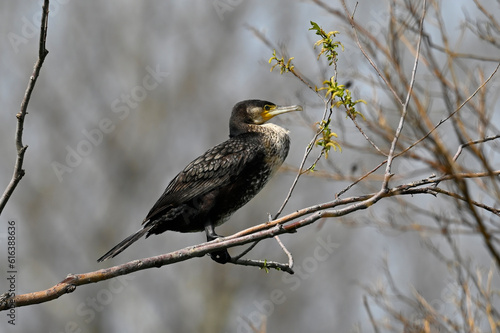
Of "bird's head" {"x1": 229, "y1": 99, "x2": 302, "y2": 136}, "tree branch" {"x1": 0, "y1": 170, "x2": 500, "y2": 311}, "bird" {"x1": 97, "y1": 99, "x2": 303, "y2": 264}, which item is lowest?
"tree branch" {"x1": 0, "y1": 170, "x2": 500, "y2": 311}

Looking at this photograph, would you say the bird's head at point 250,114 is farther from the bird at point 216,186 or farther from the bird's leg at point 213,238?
the bird's leg at point 213,238

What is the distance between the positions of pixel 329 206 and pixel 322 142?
35 centimetres

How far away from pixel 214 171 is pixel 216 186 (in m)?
0.10

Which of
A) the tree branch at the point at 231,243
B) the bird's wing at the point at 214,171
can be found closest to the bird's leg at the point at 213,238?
the bird's wing at the point at 214,171

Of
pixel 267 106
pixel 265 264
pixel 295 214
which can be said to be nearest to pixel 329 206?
pixel 295 214

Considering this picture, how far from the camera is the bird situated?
4035 millimetres

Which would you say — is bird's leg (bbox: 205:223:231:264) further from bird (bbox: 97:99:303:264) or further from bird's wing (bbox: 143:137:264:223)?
bird's wing (bbox: 143:137:264:223)

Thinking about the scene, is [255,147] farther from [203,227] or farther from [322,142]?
[322,142]

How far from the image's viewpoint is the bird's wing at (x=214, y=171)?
4.10 meters

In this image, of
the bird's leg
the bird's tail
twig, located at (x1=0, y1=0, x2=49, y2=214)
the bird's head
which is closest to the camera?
twig, located at (x1=0, y1=0, x2=49, y2=214)

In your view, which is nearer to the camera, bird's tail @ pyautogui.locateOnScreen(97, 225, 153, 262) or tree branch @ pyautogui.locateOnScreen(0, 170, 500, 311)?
tree branch @ pyautogui.locateOnScreen(0, 170, 500, 311)

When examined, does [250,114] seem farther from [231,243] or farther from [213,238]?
[231,243]

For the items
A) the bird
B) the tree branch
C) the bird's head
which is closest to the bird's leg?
the bird

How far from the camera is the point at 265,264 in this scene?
307 cm
